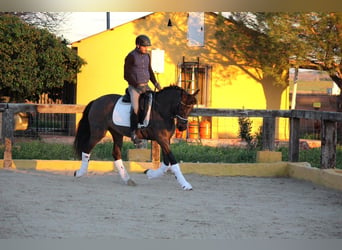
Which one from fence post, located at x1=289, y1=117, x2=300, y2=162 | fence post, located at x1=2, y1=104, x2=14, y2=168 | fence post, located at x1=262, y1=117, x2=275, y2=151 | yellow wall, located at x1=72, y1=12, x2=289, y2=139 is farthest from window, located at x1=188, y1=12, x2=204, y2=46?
fence post, located at x1=2, y1=104, x2=14, y2=168

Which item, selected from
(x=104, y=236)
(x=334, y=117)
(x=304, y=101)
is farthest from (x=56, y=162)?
(x=304, y=101)

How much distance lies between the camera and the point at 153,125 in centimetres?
863

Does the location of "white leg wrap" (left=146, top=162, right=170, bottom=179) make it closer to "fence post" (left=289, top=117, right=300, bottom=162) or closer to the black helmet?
the black helmet

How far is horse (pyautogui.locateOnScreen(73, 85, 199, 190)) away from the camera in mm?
8344

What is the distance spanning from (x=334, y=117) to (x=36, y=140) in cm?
643

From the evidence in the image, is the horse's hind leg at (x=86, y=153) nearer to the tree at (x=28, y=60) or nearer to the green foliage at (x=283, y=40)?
the tree at (x=28, y=60)

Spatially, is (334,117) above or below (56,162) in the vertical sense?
above

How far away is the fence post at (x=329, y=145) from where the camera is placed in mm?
9312

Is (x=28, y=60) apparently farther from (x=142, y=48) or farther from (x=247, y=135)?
(x=142, y=48)

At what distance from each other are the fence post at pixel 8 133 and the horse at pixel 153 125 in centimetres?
130

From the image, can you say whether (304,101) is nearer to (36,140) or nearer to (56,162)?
(36,140)

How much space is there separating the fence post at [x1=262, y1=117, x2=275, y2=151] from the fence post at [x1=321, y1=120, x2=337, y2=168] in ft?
4.48
